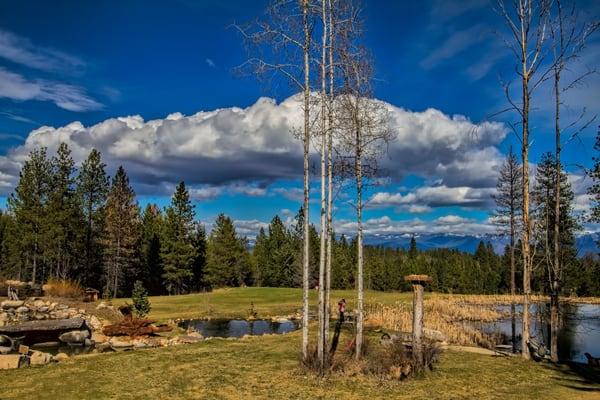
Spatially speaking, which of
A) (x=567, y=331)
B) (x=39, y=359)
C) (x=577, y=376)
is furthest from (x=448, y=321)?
(x=39, y=359)

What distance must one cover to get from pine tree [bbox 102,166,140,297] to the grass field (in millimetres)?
36807

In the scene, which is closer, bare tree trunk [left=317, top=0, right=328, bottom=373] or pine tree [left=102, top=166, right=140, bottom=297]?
bare tree trunk [left=317, top=0, right=328, bottom=373]

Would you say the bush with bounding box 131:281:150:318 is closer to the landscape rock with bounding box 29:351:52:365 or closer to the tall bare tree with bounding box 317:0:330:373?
the landscape rock with bounding box 29:351:52:365

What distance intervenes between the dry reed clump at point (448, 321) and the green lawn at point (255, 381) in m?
5.93

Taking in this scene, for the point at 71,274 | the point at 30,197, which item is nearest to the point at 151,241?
the point at 71,274

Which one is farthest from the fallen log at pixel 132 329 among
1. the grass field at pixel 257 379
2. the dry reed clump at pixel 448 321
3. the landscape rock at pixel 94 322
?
the dry reed clump at pixel 448 321

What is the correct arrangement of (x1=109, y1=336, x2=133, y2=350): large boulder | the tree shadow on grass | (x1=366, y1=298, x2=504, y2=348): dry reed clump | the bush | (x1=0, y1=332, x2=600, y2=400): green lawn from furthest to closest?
the bush
(x1=366, y1=298, x2=504, y2=348): dry reed clump
(x1=109, y1=336, x2=133, y2=350): large boulder
the tree shadow on grass
(x1=0, y1=332, x2=600, y2=400): green lawn

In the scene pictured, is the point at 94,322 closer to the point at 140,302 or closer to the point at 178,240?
the point at 140,302

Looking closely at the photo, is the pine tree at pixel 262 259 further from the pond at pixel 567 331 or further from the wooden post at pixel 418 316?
the wooden post at pixel 418 316

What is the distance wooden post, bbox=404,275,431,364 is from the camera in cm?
1204

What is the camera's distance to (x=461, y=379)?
37.6 ft

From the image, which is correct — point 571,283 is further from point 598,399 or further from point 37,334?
point 37,334

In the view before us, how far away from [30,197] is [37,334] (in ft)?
108

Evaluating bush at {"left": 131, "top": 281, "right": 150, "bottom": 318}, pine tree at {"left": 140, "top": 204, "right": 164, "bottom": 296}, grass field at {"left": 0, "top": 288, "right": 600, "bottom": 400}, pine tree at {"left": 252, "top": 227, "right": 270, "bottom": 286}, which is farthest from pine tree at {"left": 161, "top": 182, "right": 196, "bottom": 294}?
grass field at {"left": 0, "top": 288, "right": 600, "bottom": 400}
